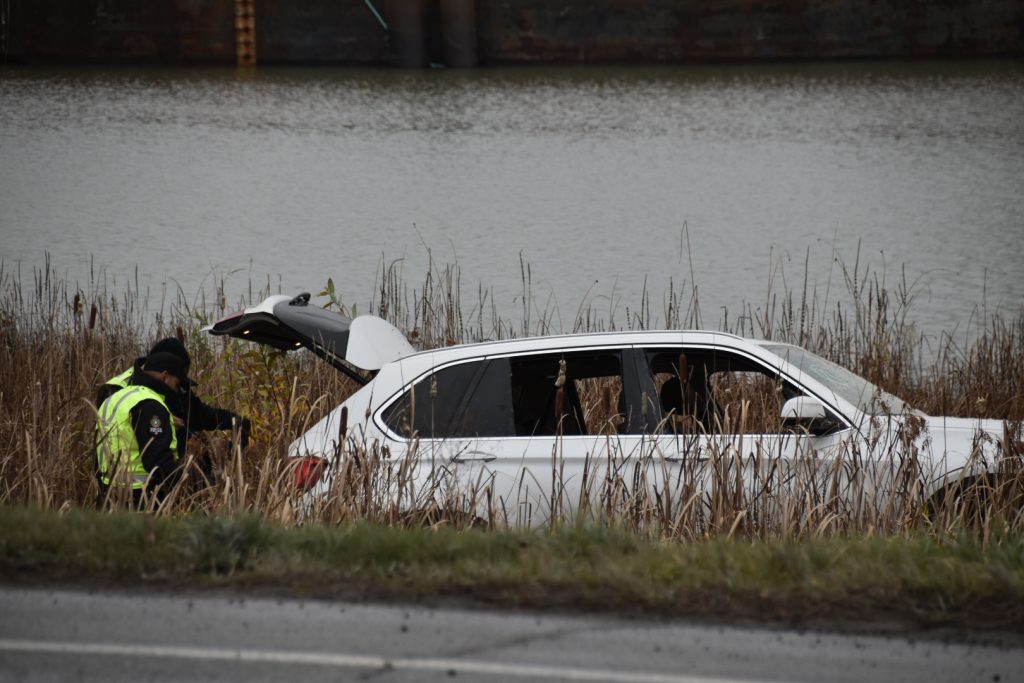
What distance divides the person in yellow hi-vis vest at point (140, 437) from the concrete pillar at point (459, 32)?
34458 mm

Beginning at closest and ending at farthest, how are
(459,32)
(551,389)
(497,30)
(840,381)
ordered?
(551,389) → (840,381) → (459,32) → (497,30)

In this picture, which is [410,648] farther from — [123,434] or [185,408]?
[185,408]

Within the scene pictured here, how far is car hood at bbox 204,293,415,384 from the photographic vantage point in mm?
8289

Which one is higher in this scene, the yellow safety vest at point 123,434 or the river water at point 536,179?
the river water at point 536,179

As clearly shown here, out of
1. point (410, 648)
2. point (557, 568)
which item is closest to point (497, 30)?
point (557, 568)

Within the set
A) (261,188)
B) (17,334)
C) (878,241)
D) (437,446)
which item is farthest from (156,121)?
(437,446)

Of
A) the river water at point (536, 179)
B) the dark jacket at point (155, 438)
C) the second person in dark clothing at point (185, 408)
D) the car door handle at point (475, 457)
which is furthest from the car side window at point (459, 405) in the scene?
the river water at point (536, 179)

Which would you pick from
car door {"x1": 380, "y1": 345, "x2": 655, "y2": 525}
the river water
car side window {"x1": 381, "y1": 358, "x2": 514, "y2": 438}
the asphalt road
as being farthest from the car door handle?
the river water

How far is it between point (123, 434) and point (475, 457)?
2.06 meters

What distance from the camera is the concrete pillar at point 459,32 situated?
41.2 metres

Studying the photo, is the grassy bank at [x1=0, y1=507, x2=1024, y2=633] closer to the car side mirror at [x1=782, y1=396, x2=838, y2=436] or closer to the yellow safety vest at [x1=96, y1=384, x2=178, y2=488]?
the car side mirror at [x1=782, y1=396, x2=838, y2=436]

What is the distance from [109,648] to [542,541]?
6.74 ft

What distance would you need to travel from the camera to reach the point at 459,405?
→ 764 cm

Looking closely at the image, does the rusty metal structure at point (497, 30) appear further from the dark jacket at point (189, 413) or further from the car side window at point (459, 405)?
the car side window at point (459, 405)
